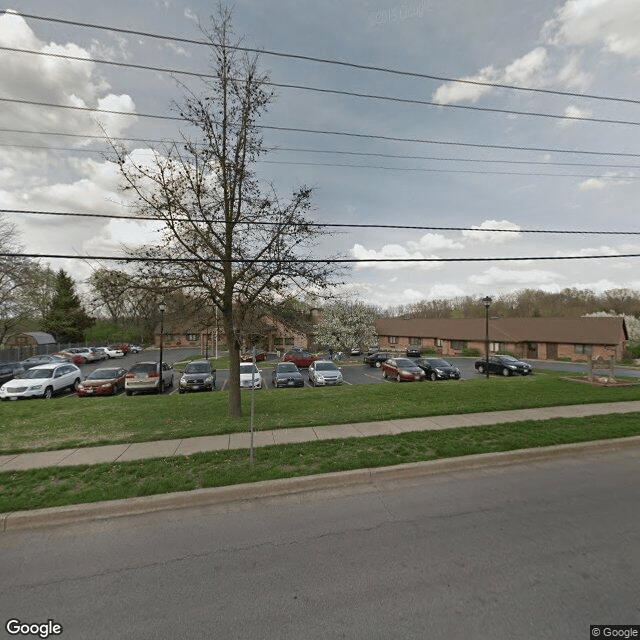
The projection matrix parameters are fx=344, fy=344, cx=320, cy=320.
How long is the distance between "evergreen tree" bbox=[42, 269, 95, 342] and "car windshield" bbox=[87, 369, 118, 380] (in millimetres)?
29708

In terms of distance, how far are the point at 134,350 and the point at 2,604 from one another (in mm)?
55470

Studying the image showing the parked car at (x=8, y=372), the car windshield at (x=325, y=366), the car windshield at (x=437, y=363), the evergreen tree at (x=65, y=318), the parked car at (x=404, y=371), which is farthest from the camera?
the evergreen tree at (x=65, y=318)

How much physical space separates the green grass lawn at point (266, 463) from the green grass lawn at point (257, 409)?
1.69 m

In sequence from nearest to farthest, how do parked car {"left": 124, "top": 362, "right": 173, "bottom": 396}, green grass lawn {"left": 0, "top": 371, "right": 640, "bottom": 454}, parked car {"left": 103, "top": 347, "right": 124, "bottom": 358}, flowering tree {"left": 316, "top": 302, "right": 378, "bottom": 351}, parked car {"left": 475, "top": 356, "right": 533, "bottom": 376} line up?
1. green grass lawn {"left": 0, "top": 371, "right": 640, "bottom": 454}
2. parked car {"left": 124, "top": 362, "right": 173, "bottom": 396}
3. parked car {"left": 475, "top": 356, "right": 533, "bottom": 376}
4. flowering tree {"left": 316, "top": 302, "right": 378, "bottom": 351}
5. parked car {"left": 103, "top": 347, "right": 124, "bottom": 358}

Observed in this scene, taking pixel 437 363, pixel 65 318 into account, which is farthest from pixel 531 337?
pixel 65 318

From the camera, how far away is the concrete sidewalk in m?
6.77

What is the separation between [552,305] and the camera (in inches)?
3287

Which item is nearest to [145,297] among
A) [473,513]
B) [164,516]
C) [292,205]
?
[292,205]

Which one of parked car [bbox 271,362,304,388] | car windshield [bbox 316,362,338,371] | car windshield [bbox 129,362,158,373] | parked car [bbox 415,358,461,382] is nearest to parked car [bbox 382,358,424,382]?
parked car [bbox 415,358,461,382]

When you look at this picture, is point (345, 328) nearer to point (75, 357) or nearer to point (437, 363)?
point (437, 363)

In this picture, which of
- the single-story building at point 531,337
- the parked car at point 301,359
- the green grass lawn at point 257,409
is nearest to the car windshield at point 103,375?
the green grass lawn at point 257,409

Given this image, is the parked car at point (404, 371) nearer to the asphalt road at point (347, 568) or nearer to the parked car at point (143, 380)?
the parked car at point (143, 380)

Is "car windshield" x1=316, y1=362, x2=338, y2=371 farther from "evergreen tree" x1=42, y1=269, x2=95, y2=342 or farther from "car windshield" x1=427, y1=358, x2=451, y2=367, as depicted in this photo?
"evergreen tree" x1=42, y1=269, x2=95, y2=342

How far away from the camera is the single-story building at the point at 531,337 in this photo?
39812 mm
